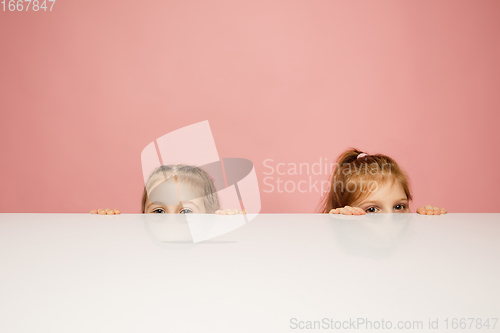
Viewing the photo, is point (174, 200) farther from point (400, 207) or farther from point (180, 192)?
point (400, 207)

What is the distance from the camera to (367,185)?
131 centimetres

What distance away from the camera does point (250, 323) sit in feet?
0.67

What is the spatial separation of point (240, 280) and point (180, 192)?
0.96 m

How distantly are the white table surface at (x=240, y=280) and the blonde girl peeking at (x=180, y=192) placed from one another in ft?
2.09

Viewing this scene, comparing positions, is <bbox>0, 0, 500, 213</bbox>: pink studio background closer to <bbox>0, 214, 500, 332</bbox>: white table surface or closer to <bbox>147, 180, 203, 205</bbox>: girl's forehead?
<bbox>147, 180, 203, 205</bbox>: girl's forehead

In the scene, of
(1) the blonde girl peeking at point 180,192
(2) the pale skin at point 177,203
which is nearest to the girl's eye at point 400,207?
(2) the pale skin at point 177,203

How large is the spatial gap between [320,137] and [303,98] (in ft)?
0.70

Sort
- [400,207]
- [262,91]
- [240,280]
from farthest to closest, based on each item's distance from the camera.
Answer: [262,91] < [400,207] < [240,280]

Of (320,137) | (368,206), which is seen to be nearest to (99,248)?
(368,206)

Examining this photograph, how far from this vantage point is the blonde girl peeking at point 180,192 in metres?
1.15

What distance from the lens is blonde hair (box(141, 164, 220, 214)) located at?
4.25 feet

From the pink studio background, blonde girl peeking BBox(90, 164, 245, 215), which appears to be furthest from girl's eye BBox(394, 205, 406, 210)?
blonde girl peeking BBox(90, 164, 245, 215)

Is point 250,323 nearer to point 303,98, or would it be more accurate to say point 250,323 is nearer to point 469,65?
point 303,98

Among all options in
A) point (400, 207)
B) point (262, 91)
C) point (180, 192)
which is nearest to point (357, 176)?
point (400, 207)
